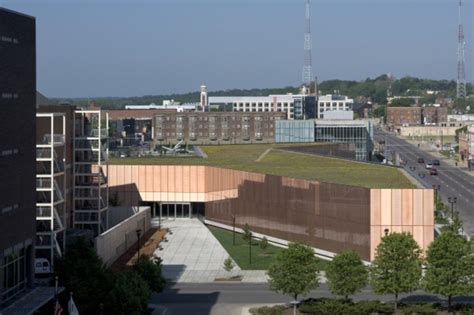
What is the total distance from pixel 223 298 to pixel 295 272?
4884mm

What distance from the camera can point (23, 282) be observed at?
38.8m

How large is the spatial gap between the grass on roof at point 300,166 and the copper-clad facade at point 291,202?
39.5 inches

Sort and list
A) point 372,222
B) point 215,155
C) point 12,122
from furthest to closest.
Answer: point 215,155
point 372,222
point 12,122

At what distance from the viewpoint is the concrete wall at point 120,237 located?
171ft

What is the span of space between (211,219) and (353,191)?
66.4 feet

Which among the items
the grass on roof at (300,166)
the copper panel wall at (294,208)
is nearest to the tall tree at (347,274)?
the copper panel wall at (294,208)

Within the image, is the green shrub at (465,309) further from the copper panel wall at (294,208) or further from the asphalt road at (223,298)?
the copper panel wall at (294,208)

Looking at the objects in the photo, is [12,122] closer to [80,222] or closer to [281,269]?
[281,269]

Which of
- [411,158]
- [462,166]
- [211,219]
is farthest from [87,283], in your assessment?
[411,158]

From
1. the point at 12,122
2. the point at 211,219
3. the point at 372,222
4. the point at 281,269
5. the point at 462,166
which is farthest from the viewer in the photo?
the point at 462,166

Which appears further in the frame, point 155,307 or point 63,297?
point 155,307

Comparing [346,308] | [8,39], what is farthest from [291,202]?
[8,39]

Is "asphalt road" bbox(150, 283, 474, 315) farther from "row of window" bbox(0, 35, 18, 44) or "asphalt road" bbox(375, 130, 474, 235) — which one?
"row of window" bbox(0, 35, 18, 44)

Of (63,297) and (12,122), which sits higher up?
(12,122)
